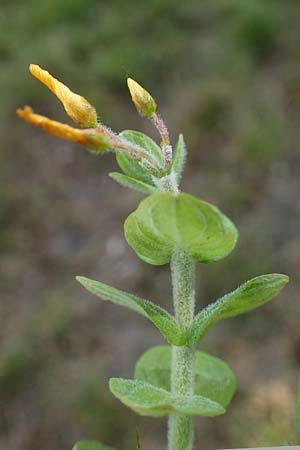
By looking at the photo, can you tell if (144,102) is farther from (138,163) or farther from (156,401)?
(156,401)

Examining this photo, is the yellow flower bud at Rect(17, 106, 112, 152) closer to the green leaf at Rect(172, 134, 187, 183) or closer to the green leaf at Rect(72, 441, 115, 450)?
the green leaf at Rect(172, 134, 187, 183)

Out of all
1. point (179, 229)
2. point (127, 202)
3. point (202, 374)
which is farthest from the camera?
point (127, 202)

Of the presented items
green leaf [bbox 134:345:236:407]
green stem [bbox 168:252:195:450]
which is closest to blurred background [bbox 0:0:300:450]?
green leaf [bbox 134:345:236:407]

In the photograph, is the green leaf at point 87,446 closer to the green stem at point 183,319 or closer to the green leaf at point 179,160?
the green stem at point 183,319

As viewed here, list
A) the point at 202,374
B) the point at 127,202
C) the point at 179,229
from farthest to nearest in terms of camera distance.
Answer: the point at 127,202
the point at 202,374
the point at 179,229

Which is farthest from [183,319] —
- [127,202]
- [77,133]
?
[127,202]

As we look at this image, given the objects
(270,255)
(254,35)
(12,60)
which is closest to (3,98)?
(12,60)

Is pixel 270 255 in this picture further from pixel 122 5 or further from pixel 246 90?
pixel 122 5
